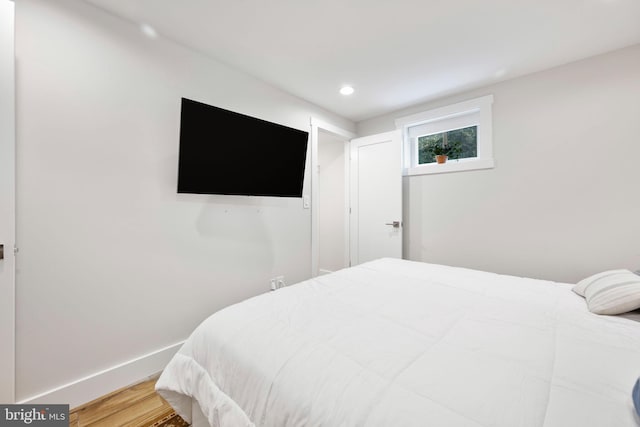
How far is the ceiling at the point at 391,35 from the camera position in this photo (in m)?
1.66

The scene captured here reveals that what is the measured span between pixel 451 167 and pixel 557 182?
903 mm

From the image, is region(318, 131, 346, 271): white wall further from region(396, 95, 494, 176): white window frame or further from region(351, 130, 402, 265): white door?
region(396, 95, 494, 176): white window frame

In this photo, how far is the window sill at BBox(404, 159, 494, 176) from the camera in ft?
8.82

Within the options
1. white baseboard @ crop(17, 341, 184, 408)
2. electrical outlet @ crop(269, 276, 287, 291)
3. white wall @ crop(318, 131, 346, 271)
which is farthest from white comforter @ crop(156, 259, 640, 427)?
white wall @ crop(318, 131, 346, 271)

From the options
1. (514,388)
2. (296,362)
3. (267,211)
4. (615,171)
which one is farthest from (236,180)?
(615,171)

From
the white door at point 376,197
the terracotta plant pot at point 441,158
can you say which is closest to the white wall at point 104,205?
the white door at point 376,197

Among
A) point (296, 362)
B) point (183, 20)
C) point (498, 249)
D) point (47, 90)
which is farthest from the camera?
point (498, 249)

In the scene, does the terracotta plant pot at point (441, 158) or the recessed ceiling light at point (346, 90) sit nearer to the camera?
the recessed ceiling light at point (346, 90)

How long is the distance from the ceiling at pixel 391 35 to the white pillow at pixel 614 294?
5.46 ft

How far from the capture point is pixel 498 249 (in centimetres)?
263

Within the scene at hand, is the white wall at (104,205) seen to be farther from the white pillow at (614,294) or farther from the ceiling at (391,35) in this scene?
the white pillow at (614,294)

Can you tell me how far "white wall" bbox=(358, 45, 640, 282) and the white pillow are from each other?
1.03 m

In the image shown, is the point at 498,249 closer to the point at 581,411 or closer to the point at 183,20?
the point at 581,411

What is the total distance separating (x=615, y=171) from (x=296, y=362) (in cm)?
286
